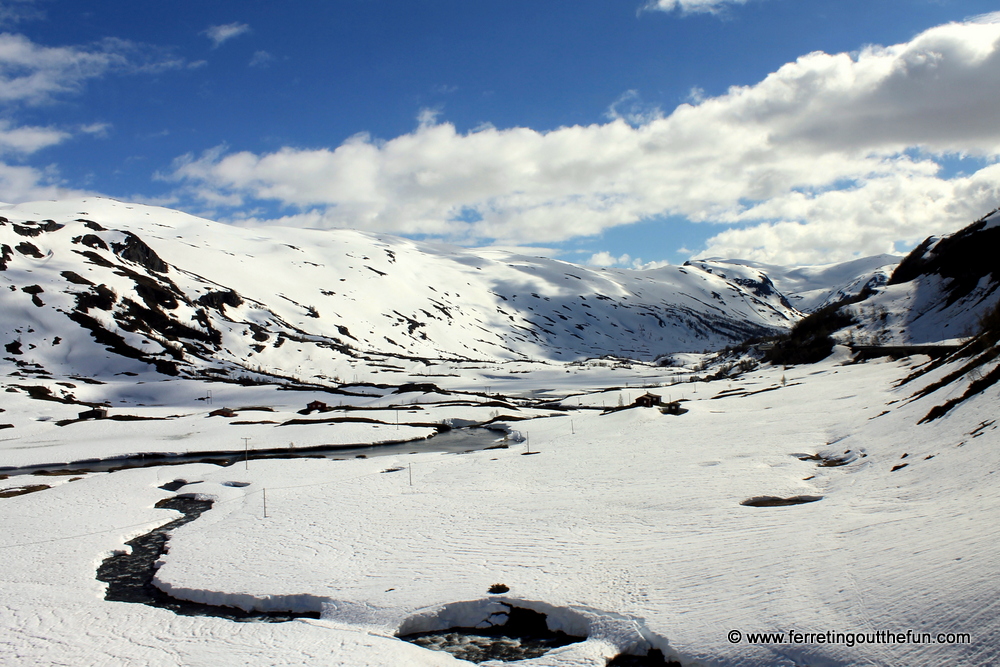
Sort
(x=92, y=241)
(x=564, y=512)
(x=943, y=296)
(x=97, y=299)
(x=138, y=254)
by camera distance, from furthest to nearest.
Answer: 1. (x=138, y=254)
2. (x=92, y=241)
3. (x=97, y=299)
4. (x=943, y=296)
5. (x=564, y=512)

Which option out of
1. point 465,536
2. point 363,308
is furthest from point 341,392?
point 363,308

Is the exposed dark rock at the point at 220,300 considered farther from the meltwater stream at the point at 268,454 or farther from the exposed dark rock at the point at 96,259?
the meltwater stream at the point at 268,454

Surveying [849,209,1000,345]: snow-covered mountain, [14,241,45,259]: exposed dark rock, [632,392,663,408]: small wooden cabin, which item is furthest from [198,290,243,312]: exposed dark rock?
[849,209,1000,345]: snow-covered mountain

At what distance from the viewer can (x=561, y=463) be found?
95.6 ft

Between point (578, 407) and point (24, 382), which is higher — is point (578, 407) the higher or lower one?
the lower one

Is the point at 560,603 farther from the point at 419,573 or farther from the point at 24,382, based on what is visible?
the point at 24,382

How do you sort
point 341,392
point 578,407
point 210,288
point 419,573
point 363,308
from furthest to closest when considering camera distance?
point 363,308 → point 210,288 → point 341,392 → point 578,407 → point 419,573

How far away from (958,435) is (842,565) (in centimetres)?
851

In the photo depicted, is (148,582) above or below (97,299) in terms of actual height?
below

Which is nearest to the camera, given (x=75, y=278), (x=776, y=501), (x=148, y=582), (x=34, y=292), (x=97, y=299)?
(x=148, y=582)

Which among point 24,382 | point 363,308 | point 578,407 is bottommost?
point 578,407

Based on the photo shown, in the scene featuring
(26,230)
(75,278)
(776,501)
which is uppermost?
(26,230)

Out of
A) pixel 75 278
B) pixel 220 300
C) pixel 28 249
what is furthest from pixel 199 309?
pixel 28 249

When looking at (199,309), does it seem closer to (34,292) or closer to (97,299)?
(97,299)
